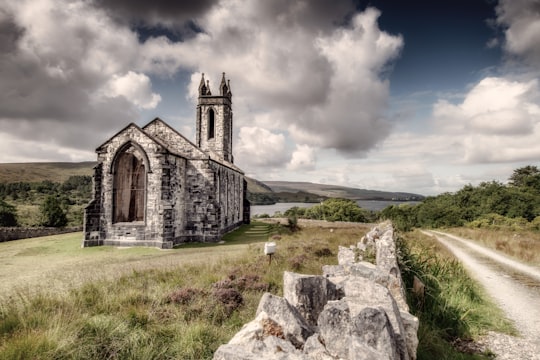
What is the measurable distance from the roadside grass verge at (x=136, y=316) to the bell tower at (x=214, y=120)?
69.8 ft

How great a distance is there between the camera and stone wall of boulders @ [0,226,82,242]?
19.3 meters

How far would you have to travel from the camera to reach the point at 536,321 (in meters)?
6.28

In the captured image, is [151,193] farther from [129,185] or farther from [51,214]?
[51,214]

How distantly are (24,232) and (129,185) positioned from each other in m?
10.5

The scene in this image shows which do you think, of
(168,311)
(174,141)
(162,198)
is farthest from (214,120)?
(168,311)

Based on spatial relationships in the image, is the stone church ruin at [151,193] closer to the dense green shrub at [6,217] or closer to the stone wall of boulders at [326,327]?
the stone wall of boulders at [326,327]

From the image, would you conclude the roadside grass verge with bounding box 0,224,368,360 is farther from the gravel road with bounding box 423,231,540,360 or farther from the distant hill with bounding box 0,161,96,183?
the distant hill with bounding box 0,161,96,183

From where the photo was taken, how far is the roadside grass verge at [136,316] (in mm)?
3900

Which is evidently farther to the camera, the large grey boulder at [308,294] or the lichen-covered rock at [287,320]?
the large grey boulder at [308,294]

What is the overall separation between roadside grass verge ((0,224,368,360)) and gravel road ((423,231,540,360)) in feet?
15.2

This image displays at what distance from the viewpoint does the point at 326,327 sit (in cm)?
304

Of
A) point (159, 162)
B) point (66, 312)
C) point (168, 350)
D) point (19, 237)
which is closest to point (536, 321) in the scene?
point (168, 350)

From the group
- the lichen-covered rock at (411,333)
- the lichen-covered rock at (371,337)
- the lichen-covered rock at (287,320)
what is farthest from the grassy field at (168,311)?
the lichen-covered rock at (371,337)

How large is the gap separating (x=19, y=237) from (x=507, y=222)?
43.6 meters
